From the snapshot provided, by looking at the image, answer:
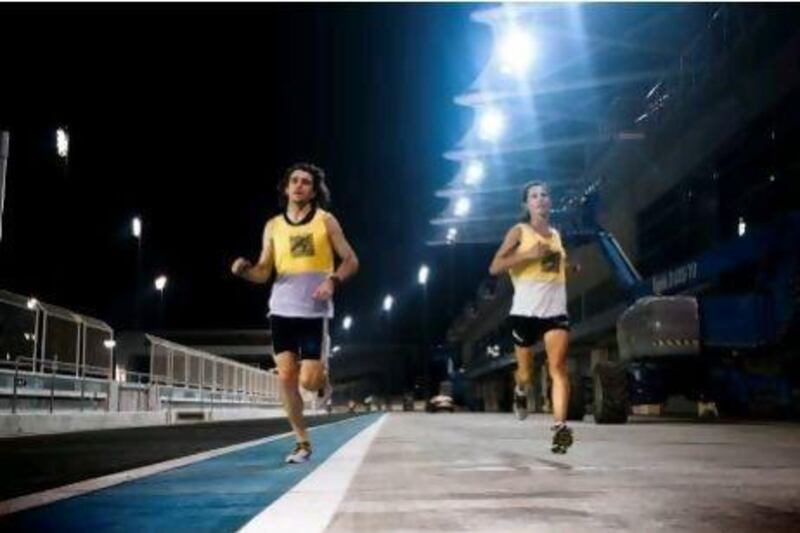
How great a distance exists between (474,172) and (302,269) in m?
40.1

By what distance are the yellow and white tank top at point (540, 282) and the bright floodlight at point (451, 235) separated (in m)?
46.3

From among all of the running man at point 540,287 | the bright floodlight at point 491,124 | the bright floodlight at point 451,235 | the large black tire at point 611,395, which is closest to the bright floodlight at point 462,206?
the bright floodlight at point 451,235

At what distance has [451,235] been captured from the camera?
5462cm

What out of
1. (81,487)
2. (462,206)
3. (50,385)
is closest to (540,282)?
(81,487)

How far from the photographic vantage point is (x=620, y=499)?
4180mm

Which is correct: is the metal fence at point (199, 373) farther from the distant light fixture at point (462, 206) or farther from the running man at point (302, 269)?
the running man at point (302, 269)

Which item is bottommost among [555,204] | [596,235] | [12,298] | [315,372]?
[315,372]

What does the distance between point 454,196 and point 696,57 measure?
22.9 m

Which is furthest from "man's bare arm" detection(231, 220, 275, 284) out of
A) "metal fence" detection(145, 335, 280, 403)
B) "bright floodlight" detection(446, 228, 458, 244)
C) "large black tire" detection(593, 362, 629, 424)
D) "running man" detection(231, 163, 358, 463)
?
"bright floodlight" detection(446, 228, 458, 244)

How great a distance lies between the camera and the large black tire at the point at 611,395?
1596 cm

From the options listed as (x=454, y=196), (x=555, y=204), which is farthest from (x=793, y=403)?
(x=454, y=196)

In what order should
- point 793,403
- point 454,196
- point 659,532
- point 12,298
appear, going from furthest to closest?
1. point 454,196
2. point 12,298
3. point 793,403
4. point 659,532

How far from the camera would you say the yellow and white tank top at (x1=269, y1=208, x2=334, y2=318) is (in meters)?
6.38

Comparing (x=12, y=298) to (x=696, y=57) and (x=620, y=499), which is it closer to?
(x=620, y=499)
